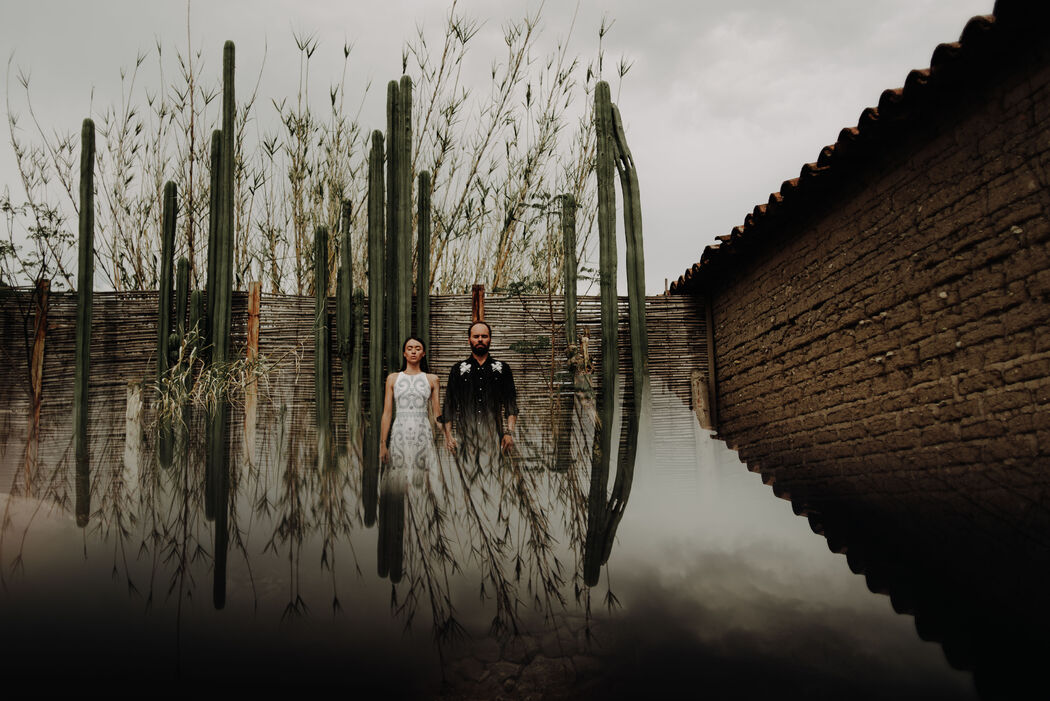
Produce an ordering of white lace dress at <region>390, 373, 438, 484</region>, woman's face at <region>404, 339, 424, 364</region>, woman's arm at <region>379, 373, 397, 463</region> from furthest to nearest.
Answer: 1. woman's face at <region>404, 339, 424, 364</region>
2. woman's arm at <region>379, 373, 397, 463</region>
3. white lace dress at <region>390, 373, 438, 484</region>

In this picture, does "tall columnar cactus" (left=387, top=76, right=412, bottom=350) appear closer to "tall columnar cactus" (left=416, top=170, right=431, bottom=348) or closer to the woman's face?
"tall columnar cactus" (left=416, top=170, right=431, bottom=348)

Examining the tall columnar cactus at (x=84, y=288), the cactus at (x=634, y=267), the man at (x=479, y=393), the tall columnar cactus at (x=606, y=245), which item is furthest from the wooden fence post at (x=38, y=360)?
the cactus at (x=634, y=267)

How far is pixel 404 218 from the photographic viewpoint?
223 inches

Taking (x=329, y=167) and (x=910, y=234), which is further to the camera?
(x=329, y=167)

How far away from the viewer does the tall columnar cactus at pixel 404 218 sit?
18.2 ft

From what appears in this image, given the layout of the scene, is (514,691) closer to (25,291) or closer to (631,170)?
(631,170)

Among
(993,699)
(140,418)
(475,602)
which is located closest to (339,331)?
(140,418)

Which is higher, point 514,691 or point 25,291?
point 25,291

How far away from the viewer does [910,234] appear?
3.85 metres

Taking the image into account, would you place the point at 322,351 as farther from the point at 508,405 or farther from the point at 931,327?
the point at 931,327

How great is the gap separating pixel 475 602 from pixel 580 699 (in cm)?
53

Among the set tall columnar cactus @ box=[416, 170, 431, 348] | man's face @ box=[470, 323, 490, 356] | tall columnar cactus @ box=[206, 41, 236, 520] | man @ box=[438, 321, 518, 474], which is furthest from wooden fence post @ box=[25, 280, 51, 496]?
man's face @ box=[470, 323, 490, 356]

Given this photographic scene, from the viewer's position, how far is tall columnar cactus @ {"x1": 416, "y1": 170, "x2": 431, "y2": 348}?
5.84 metres

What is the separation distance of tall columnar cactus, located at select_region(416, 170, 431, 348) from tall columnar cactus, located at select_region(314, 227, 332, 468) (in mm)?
817
